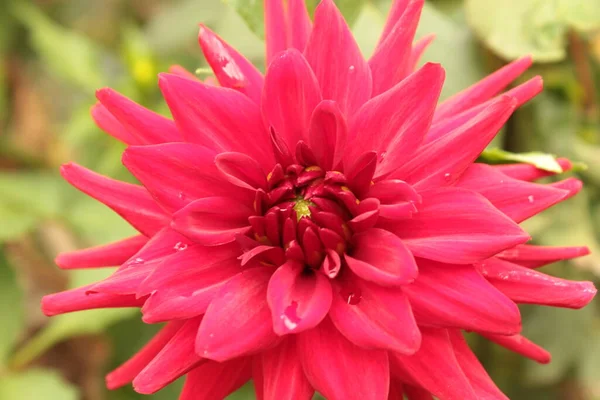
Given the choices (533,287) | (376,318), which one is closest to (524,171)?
(533,287)

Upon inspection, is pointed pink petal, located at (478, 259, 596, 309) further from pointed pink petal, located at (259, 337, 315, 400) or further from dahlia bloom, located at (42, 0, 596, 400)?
pointed pink petal, located at (259, 337, 315, 400)

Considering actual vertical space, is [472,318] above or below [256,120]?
below

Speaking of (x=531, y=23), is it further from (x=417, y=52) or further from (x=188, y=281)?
(x=188, y=281)

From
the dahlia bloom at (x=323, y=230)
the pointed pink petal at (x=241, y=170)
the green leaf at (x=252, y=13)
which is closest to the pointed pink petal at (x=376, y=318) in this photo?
the dahlia bloom at (x=323, y=230)

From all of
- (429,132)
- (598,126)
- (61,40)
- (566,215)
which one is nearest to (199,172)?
(429,132)

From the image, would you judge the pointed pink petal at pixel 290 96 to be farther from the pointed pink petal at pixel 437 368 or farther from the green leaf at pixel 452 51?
the green leaf at pixel 452 51

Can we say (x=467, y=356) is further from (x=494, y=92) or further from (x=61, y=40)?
(x=61, y=40)
